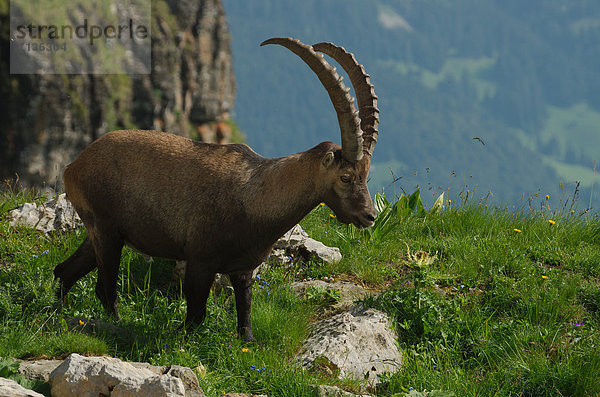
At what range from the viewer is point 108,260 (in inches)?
239

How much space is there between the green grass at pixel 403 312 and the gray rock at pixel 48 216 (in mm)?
158

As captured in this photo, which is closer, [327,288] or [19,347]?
[19,347]

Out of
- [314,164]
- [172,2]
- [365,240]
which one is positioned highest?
[172,2]

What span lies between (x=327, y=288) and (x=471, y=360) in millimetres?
1741

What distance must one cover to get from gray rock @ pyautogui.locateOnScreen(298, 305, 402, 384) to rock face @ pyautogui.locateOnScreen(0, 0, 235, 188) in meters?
18.1

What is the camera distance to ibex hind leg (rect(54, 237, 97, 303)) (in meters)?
6.45

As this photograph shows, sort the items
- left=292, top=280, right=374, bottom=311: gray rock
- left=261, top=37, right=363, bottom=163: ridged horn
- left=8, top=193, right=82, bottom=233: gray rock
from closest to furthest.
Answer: left=261, top=37, right=363, bottom=163: ridged horn < left=292, top=280, right=374, bottom=311: gray rock < left=8, top=193, right=82, bottom=233: gray rock

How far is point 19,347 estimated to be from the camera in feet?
16.8

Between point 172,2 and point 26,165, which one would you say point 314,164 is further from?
point 172,2

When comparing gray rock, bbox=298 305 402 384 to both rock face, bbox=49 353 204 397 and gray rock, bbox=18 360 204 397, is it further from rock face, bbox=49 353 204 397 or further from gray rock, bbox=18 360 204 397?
rock face, bbox=49 353 204 397

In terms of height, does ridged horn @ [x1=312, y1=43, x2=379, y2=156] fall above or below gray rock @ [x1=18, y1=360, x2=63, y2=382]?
above

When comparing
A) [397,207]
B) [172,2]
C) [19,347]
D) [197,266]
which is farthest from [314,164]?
[172,2]

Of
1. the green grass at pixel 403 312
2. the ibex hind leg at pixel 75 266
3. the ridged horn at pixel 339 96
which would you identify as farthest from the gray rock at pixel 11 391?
the ridged horn at pixel 339 96

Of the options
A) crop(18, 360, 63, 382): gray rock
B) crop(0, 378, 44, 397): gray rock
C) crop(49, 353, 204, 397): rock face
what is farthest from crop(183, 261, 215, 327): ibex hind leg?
crop(0, 378, 44, 397): gray rock
